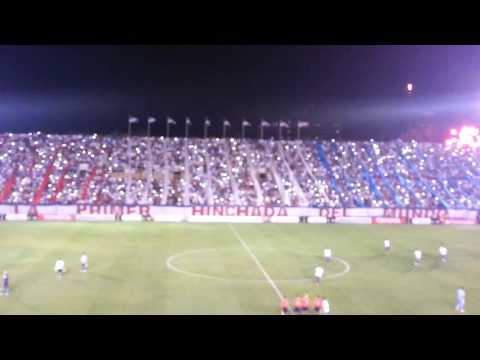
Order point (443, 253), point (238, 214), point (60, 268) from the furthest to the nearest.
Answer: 1. point (238, 214)
2. point (443, 253)
3. point (60, 268)

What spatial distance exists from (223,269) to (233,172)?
37803 millimetres

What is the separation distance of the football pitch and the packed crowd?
12.5 m

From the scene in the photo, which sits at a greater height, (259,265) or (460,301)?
(460,301)

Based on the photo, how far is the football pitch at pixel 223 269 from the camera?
78.0 feet

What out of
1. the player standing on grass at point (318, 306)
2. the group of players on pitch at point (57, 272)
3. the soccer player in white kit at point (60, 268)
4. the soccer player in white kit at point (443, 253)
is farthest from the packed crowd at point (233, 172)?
the player standing on grass at point (318, 306)

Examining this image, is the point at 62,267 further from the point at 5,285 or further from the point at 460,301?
the point at 460,301

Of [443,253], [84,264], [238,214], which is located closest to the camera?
[84,264]

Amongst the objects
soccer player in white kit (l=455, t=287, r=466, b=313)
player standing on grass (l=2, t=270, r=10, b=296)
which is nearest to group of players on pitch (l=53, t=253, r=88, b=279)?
A: player standing on grass (l=2, t=270, r=10, b=296)

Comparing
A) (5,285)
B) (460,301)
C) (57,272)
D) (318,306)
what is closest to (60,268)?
(57,272)

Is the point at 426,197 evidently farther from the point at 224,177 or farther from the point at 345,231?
the point at 224,177

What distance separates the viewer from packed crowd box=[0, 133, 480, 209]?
6188cm

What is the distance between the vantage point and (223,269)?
31.5m

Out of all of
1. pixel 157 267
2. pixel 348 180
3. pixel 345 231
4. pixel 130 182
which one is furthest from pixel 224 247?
pixel 348 180

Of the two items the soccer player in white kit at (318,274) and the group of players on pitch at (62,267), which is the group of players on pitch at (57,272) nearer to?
the group of players on pitch at (62,267)
